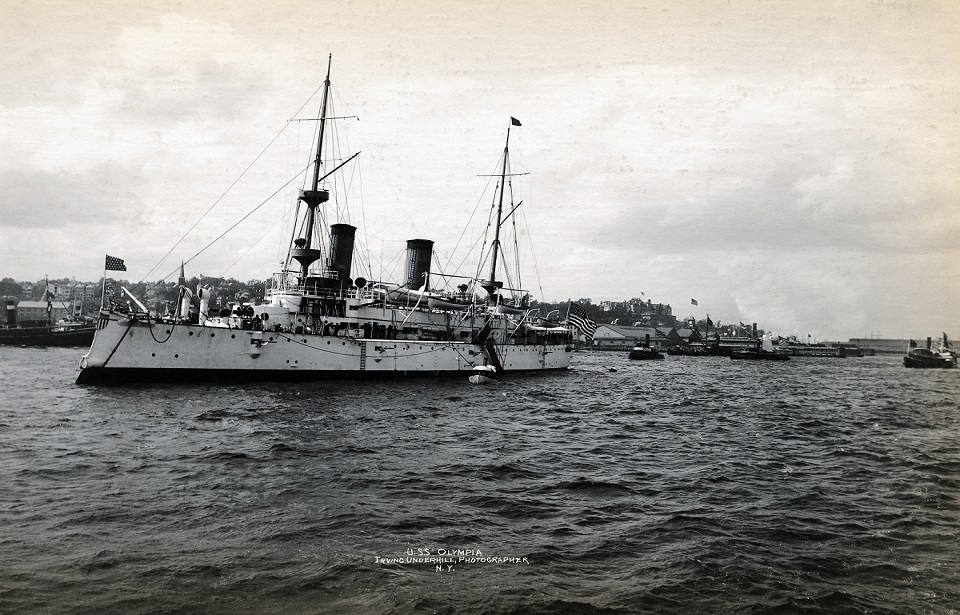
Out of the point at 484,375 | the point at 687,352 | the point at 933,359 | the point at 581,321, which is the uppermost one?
the point at 581,321

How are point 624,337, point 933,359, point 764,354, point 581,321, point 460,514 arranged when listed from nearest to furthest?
point 460,514, point 581,321, point 933,359, point 764,354, point 624,337

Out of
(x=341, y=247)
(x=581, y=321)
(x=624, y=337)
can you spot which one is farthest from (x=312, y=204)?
(x=624, y=337)

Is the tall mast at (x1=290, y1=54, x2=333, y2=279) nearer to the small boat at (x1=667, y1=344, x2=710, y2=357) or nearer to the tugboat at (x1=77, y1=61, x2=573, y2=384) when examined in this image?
the tugboat at (x1=77, y1=61, x2=573, y2=384)

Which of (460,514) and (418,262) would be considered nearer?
(460,514)

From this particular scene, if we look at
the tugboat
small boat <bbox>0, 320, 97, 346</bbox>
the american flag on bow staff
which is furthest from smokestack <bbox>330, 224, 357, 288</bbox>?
small boat <bbox>0, 320, 97, 346</bbox>

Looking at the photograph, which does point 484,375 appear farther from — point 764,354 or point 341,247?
point 764,354

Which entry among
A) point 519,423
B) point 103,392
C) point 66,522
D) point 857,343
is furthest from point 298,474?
point 857,343

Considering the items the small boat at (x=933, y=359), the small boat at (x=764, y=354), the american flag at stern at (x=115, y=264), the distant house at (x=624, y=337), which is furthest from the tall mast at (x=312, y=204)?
the distant house at (x=624, y=337)
